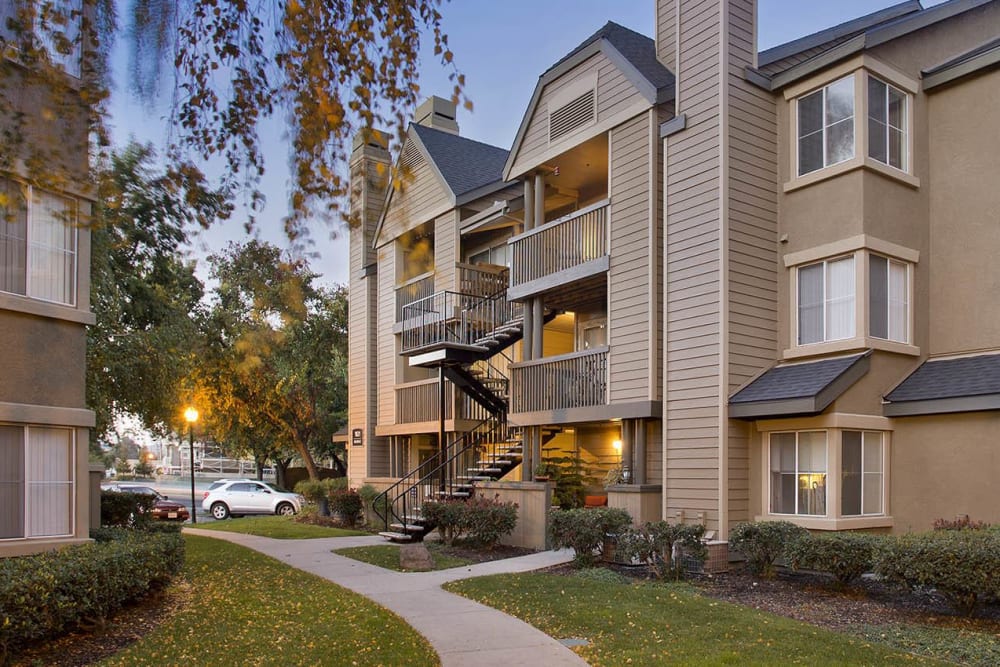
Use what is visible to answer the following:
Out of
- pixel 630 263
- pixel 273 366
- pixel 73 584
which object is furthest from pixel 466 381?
pixel 273 366

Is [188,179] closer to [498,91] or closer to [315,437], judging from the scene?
[498,91]

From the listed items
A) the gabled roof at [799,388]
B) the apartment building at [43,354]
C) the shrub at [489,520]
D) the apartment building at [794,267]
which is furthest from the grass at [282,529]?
the gabled roof at [799,388]

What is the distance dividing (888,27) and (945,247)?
141 inches

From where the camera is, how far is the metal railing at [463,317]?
66.0 feet

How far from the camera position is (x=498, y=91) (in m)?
6.57

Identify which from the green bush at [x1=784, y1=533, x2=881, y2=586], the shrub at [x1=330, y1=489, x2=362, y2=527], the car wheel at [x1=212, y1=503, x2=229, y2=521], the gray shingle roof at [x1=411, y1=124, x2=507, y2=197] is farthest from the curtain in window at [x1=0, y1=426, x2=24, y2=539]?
the car wheel at [x1=212, y1=503, x2=229, y2=521]

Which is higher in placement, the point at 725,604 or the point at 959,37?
the point at 959,37

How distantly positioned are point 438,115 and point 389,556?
15975 millimetres

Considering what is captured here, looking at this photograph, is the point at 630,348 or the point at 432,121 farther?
the point at 432,121

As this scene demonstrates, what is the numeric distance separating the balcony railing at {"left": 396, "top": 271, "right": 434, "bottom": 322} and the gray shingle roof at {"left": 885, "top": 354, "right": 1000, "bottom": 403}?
11964 mm

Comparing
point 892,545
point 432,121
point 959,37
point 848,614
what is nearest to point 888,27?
point 959,37

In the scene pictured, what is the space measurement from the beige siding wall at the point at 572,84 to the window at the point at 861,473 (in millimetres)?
6825

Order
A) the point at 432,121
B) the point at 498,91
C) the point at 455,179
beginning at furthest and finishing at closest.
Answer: the point at 432,121 → the point at 455,179 → the point at 498,91

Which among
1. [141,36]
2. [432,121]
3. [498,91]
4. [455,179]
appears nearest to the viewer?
[141,36]
